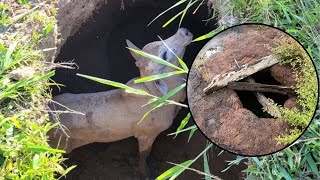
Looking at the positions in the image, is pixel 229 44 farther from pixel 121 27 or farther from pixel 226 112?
pixel 121 27

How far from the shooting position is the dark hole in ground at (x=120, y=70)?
3.95 m

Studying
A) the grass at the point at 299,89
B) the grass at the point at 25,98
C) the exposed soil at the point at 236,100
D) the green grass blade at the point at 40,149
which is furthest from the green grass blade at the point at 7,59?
the grass at the point at 299,89

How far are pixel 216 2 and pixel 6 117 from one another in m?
1.28

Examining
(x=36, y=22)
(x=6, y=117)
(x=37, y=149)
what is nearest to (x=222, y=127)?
(x=37, y=149)

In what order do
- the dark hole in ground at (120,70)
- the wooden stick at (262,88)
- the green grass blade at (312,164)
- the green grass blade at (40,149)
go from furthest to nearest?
the dark hole in ground at (120,70) < the green grass blade at (40,149) < the green grass blade at (312,164) < the wooden stick at (262,88)

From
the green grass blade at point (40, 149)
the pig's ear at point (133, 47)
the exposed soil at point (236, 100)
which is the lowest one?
the green grass blade at point (40, 149)

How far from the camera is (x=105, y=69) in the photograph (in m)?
4.32

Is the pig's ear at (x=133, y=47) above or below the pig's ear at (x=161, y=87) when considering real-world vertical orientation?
above

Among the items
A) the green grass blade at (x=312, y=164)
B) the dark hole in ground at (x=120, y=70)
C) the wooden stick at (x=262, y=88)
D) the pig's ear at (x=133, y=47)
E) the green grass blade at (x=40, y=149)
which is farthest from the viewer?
the dark hole in ground at (x=120, y=70)

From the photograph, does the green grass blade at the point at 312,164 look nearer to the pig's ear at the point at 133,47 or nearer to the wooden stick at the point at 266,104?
the wooden stick at the point at 266,104

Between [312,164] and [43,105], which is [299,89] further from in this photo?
[43,105]

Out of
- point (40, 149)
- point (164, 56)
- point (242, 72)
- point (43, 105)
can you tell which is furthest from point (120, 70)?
point (242, 72)

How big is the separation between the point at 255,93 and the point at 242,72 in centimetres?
10

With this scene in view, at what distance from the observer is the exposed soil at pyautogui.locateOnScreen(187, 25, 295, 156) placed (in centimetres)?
207
